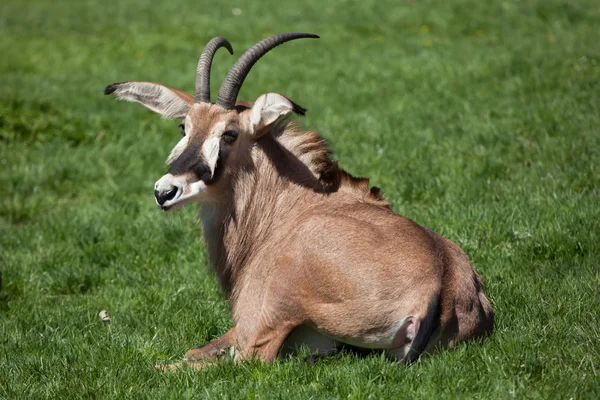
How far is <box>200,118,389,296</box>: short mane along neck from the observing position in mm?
6023

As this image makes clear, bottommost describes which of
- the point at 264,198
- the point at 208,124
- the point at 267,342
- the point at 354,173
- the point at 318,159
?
the point at 354,173

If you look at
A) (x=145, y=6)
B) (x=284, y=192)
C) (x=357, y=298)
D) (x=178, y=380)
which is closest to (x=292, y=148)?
(x=284, y=192)

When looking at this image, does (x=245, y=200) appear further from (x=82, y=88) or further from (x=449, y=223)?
(x=82, y=88)

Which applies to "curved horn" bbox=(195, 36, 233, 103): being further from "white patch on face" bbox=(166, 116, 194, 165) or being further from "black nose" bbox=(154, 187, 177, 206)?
"black nose" bbox=(154, 187, 177, 206)

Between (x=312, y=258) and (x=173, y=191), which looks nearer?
(x=312, y=258)

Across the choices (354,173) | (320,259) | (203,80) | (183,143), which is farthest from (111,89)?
(354,173)

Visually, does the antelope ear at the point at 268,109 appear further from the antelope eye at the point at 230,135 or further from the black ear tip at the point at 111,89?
the black ear tip at the point at 111,89

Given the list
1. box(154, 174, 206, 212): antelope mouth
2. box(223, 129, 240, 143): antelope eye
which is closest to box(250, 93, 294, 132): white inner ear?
box(223, 129, 240, 143): antelope eye

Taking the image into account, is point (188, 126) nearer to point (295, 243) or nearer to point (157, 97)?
point (157, 97)

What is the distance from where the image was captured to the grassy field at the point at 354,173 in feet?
16.2

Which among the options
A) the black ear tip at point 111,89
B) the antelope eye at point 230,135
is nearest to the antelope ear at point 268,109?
the antelope eye at point 230,135

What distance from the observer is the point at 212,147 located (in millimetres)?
5680

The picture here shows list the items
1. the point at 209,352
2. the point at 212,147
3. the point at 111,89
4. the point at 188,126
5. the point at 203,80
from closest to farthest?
the point at 209,352, the point at 212,147, the point at 188,126, the point at 203,80, the point at 111,89

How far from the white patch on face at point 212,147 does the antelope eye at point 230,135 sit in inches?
2.5
